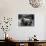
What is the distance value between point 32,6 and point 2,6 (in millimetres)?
1121

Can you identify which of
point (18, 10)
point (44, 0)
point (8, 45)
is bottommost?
point (8, 45)

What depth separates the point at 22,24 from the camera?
185 inches

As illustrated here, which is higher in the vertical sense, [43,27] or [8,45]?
[43,27]

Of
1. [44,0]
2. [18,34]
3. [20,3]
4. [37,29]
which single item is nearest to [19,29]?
[18,34]

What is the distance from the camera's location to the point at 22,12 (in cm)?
468

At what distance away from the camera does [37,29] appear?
4.63 m

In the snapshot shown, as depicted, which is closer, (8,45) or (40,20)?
(8,45)

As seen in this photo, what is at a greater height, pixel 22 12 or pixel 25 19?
pixel 22 12

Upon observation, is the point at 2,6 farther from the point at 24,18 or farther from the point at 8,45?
the point at 8,45

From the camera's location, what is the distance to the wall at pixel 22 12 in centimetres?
462

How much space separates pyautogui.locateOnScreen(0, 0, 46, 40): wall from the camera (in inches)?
182

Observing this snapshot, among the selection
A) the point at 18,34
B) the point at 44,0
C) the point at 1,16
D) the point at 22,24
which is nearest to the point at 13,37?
the point at 18,34

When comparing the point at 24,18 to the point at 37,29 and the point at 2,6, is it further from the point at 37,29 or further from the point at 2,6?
the point at 2,6

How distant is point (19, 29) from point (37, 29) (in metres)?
0.67
